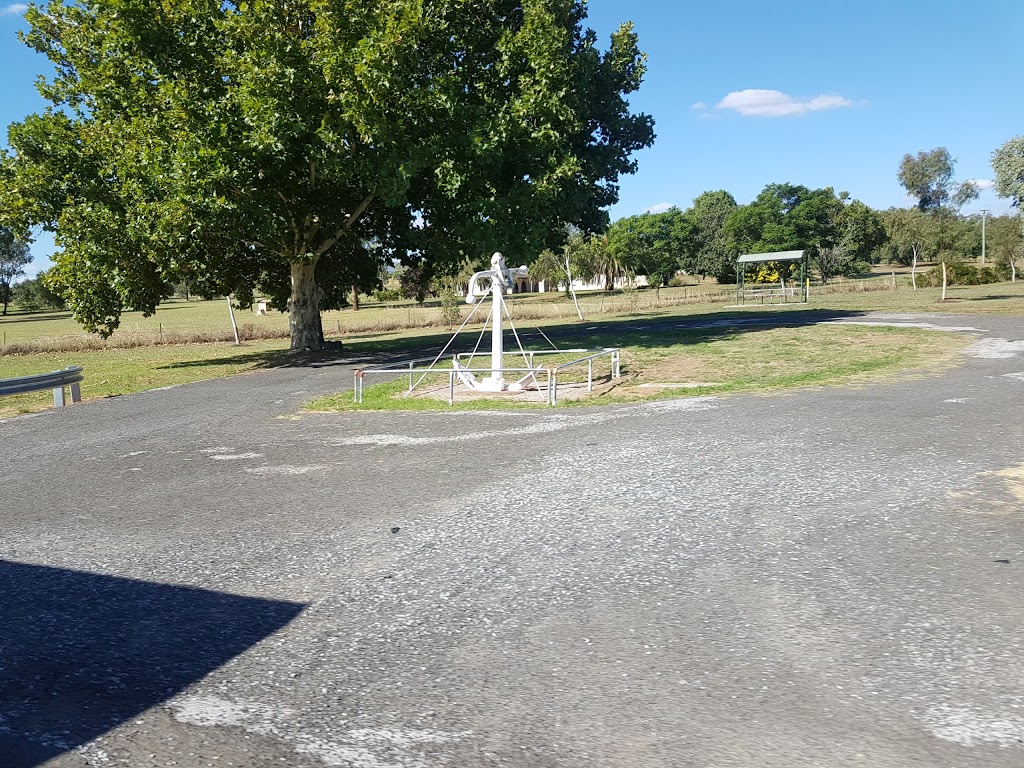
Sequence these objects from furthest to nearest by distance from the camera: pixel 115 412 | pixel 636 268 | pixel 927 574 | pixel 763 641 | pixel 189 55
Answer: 1. pixel 636 268
2. pixel 189 55
3. pixel 115 412
4. pixel 927 574
5. pixel 763 641

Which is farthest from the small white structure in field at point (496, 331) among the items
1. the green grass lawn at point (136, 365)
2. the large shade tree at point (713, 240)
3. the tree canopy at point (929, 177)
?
the tree canopy at point (929, 177)

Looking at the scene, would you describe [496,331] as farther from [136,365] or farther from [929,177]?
[929,177]

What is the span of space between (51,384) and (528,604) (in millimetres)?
13836

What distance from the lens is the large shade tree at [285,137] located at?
2086 centimetres

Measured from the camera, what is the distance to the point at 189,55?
2353 centimetres

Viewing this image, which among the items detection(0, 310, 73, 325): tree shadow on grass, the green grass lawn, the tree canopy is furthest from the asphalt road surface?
the tree canopy

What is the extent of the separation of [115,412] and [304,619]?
11.5 metres

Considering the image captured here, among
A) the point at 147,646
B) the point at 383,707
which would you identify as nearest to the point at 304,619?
the point at 147,646

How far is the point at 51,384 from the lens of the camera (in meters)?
15.8

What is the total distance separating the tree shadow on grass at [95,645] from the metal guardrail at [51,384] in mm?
10254

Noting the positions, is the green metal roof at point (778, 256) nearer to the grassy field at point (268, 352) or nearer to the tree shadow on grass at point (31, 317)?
the grassy field at point (268, 352)

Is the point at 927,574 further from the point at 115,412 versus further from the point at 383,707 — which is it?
the point at 115,412

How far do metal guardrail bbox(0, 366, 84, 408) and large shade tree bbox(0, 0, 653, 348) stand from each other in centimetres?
568

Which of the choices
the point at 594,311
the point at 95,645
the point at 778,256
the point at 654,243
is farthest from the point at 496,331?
the point at 654,243
